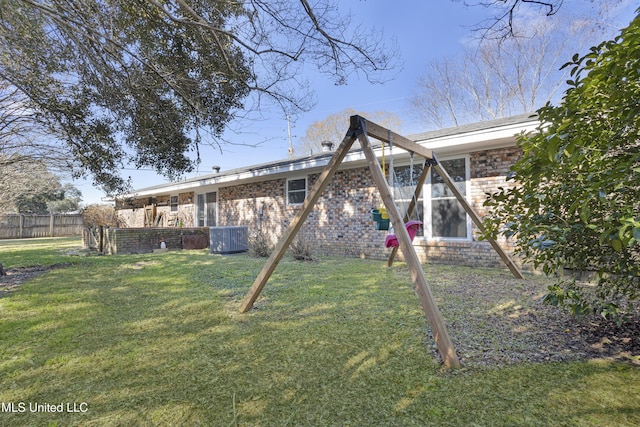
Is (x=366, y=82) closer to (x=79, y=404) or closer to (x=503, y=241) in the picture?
(x=503, y=241)

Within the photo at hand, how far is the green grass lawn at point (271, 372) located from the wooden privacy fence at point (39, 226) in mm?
23102

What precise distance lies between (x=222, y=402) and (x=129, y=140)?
5.82m

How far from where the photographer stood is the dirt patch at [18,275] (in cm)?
550

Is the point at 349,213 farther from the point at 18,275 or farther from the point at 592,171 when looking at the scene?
the point at 18,275

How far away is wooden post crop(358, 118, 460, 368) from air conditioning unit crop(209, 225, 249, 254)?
8.21 meters

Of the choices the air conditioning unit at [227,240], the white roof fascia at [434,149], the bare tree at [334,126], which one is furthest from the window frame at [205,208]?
the bare tree at [334,126]

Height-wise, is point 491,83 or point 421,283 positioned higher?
point 491,83

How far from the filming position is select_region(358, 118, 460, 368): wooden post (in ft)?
8.31

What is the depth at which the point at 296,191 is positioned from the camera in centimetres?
1113

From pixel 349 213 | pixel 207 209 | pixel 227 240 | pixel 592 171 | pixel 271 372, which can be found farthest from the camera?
pixel 207 209

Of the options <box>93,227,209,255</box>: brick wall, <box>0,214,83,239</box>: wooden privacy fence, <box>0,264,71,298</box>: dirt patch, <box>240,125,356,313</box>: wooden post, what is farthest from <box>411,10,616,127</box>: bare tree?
<box>0,214,83,239</box>: wooden privacy fence

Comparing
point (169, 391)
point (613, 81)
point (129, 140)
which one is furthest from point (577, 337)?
point (129, 140)

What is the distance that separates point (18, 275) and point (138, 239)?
15.3 feet

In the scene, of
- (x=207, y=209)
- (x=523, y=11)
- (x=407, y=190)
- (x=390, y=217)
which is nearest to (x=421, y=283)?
(x=390, y=217)
